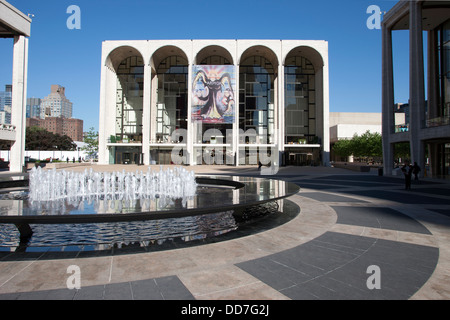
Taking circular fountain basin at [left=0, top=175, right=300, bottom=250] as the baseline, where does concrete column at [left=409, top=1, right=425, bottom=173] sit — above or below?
above

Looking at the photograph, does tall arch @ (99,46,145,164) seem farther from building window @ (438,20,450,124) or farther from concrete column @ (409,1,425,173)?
building window @ (438,20,450,124)

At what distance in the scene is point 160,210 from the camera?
17.6ft

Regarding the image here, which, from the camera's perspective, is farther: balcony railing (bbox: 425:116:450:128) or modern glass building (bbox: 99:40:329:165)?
modern glass building (bbox: 99:40:329:165)

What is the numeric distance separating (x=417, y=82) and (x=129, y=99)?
4256cm

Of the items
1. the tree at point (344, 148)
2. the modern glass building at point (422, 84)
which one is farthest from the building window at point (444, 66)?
the tree at point (344, 148)

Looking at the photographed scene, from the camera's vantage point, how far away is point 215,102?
40.7 meters

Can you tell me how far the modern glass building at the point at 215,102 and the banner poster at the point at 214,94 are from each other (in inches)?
6.1

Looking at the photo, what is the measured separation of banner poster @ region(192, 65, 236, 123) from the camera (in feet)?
133

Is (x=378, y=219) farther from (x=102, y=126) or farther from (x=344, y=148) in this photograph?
(x=344, y=148)

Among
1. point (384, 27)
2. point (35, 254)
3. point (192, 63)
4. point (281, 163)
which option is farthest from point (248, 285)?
point (192, 63)

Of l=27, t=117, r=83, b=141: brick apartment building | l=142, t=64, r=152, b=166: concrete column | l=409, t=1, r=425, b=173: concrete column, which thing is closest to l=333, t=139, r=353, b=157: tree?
l=409, t=1, r=425, b=173: concrete column

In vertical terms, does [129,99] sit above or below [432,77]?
above

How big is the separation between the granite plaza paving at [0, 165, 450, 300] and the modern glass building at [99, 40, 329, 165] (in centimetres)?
3604

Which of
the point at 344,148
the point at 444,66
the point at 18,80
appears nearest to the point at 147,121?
the point at 18,80
